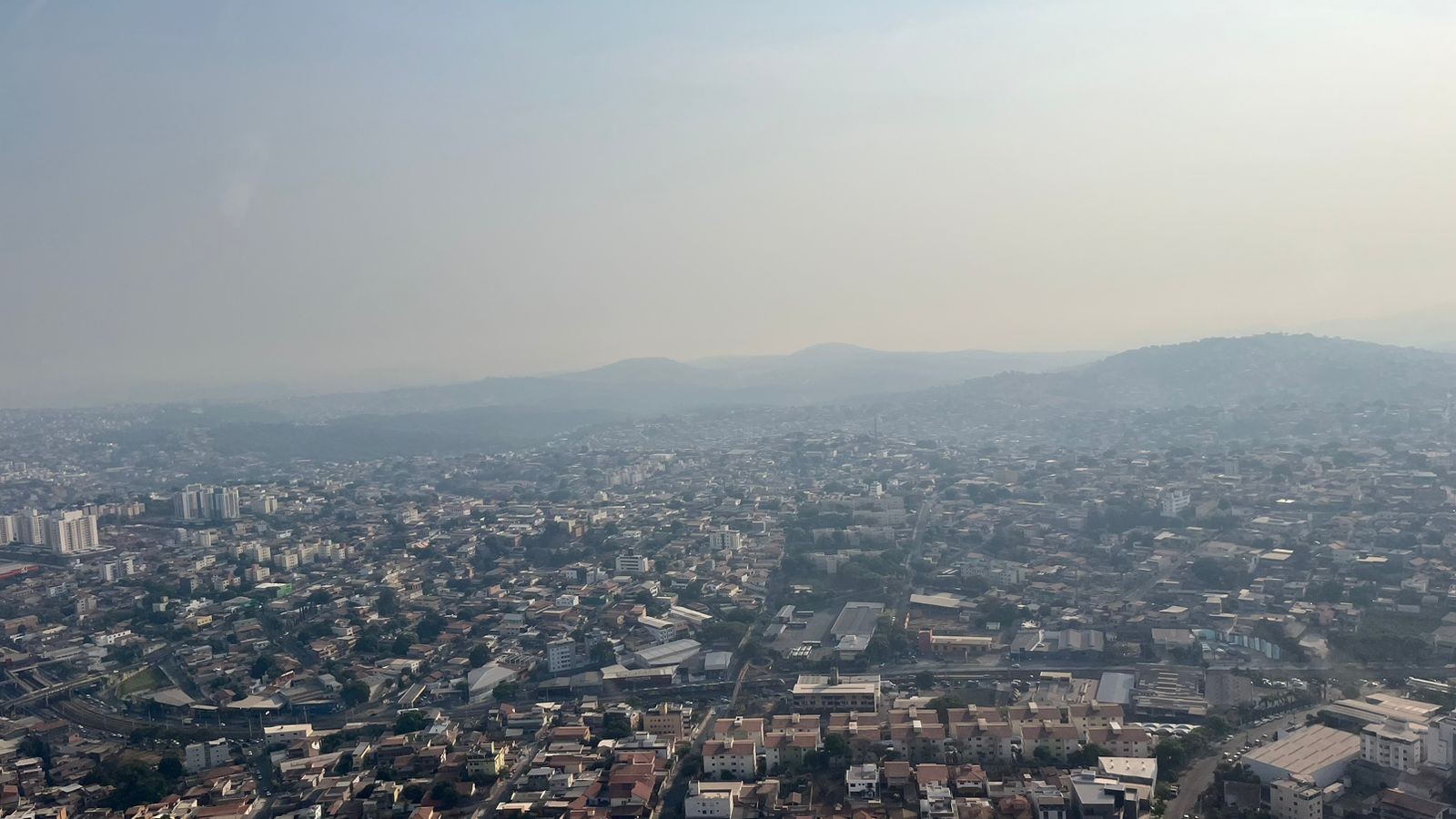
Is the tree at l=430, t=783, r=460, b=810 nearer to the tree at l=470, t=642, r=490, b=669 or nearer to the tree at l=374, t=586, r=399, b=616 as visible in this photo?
the tree at l=470, t=642, r=490, b=669

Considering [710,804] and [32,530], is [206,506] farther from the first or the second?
[710,804]

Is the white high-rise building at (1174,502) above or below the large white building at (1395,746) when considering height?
above

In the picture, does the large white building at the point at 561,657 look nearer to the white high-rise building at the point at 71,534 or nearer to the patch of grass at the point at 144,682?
the patch of grass at the point at 144,682

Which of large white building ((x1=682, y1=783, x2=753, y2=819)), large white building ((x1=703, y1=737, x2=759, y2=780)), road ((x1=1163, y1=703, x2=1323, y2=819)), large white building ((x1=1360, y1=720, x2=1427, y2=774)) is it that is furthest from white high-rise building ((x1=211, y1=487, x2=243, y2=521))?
large white building ((x1=1360, y1=720, x2=1427, y2=774))

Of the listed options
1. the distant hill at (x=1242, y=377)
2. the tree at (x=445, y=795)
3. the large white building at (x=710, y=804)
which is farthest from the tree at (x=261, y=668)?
the distant hill at (x=1242, y=377)

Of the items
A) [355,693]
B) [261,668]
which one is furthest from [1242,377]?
Answer: [261,668]

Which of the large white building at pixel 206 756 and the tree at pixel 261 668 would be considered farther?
the tree at pixel 261 668

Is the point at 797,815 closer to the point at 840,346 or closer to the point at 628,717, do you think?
the point at 628,717
